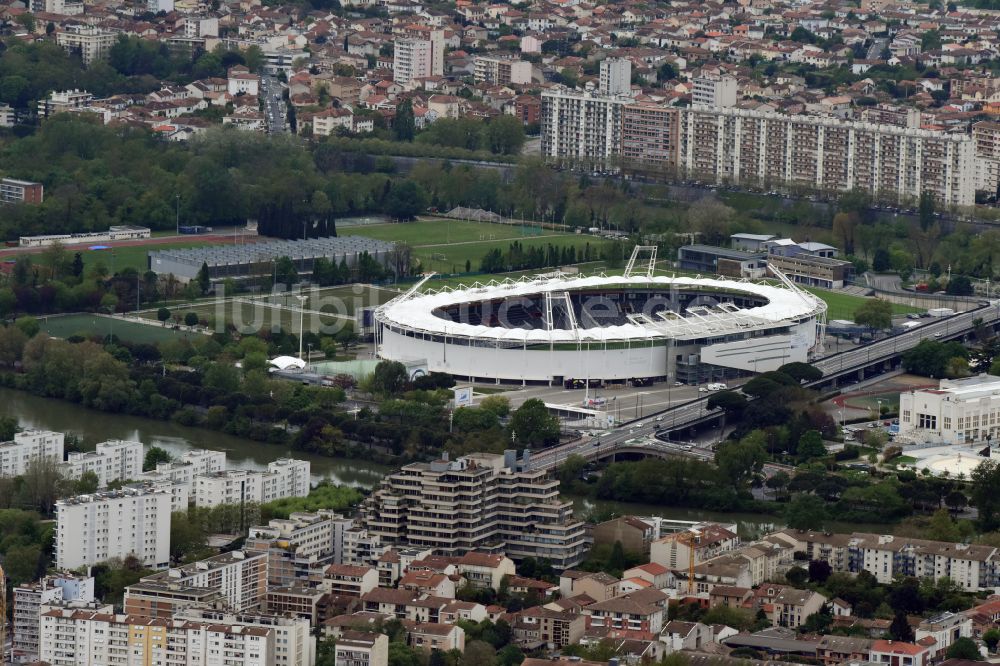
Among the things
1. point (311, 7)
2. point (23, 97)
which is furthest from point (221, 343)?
point (311, 7)

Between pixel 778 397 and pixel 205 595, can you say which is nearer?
pixel 205 595

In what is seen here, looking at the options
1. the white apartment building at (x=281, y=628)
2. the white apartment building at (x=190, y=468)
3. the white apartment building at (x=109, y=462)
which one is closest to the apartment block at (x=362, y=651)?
the white apartment building at (x=281, y=628)

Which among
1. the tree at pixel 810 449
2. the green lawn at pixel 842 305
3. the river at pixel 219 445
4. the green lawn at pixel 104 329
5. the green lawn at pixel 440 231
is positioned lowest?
the green lawn at pixel 440 231

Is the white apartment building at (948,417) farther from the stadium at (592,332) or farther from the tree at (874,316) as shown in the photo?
the tree at (874,316)

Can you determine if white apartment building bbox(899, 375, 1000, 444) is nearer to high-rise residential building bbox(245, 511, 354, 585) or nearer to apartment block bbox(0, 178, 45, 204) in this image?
high-rise residential building bbox(245, 511, 354, 585)

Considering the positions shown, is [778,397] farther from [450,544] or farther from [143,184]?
[143,184]

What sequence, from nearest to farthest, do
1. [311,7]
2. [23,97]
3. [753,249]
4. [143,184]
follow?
[753,249] → [143,184] → [23,97] → [311,7]

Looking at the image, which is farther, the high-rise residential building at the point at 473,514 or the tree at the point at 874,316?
the tree at the point at 874,316
